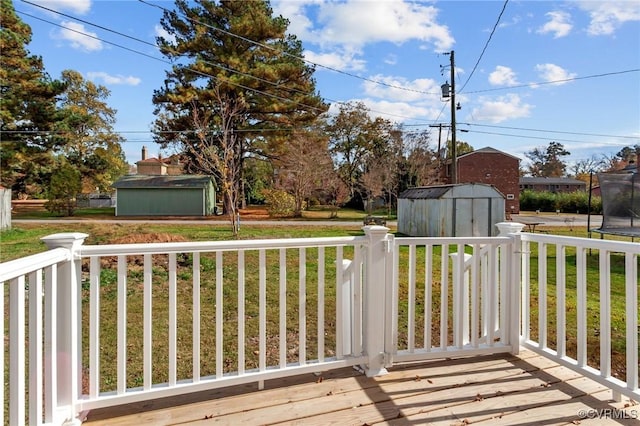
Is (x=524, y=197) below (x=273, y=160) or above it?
below

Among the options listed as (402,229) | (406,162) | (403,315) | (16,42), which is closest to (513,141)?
(406,162)

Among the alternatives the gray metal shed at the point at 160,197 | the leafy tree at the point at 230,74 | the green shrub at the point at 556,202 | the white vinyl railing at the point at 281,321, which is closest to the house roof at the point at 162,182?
the gray metal shed at the point at 160,197

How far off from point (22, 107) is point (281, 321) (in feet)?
63.8

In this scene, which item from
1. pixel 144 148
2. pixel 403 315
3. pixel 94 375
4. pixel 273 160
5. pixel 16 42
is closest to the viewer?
pixel 94 375

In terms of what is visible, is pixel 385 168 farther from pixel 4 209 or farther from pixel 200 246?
pixel 200 246

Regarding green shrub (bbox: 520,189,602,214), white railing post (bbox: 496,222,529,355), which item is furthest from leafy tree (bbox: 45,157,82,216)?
green shrub (bbox: 520,189,602,214)

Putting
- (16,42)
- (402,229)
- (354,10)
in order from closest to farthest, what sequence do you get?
(354,10) < (402,229) < (16,42)

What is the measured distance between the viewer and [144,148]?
2916 cm

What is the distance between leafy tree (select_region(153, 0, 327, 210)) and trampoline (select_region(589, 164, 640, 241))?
12691 mm

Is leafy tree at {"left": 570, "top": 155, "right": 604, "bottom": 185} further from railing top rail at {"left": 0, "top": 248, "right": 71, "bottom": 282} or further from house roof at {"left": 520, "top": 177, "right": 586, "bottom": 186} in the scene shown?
railing top rail at {"left": 0, "top": 248, "right": 71, "bottom": 282}

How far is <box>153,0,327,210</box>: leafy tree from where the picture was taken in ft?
55.0

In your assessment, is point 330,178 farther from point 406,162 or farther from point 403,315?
point 403,315

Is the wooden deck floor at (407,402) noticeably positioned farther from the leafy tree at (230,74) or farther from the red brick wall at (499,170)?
the red brick wall at (499,170)

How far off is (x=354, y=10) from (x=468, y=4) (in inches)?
89.0
